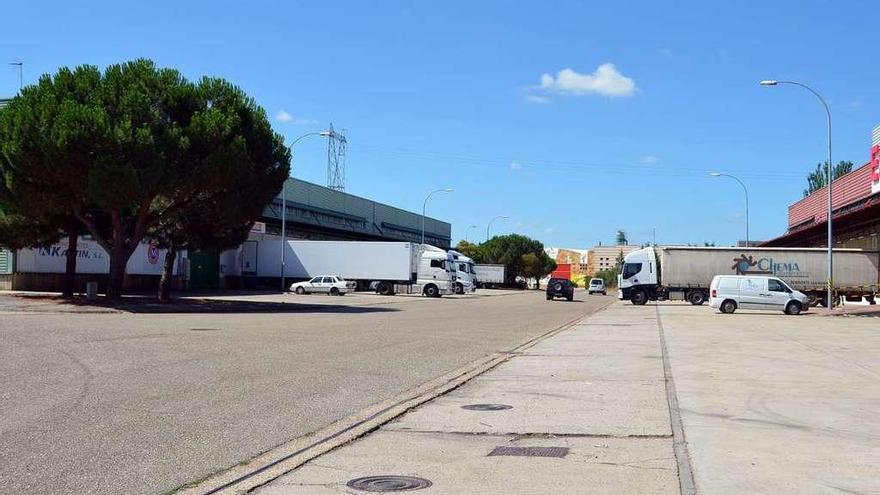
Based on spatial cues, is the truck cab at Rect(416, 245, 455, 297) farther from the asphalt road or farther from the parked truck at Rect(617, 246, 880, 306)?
the asphalt road

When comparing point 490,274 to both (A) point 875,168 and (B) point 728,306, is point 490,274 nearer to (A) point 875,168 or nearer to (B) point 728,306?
(A) point 875,168

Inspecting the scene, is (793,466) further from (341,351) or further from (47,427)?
(341,351)

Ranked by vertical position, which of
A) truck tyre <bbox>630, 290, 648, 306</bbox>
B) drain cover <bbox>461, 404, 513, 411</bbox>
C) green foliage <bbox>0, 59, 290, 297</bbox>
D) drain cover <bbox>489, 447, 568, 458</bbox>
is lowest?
drain cover <bbox>489, 447, 568, 458</bbox>

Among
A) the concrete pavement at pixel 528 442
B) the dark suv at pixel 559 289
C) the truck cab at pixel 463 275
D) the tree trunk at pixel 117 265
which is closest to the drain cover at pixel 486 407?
the concrete pavement at pixel 528 442

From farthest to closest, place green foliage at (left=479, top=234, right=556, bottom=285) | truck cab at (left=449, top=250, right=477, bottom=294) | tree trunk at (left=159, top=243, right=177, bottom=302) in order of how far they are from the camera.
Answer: green foliage at (left=479, top=234, right=556, bottom=285) < truck cab at (left=449, top=250, right=477, bottom=294) < tree trunk at (left=159, top=243, right=177, bottom=302)

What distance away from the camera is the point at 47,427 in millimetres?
8445

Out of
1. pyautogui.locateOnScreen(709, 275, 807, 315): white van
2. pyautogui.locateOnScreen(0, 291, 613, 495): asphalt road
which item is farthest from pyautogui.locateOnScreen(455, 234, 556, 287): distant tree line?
pyautogui.locateOnScreen(0, 291, 613, 495): asphalt road

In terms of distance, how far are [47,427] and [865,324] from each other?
Result: 29488 millimetres

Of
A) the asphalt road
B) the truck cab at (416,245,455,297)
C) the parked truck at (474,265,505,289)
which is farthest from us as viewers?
the parked truck at (474,265,505,289)

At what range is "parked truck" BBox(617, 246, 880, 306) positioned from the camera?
50.2m

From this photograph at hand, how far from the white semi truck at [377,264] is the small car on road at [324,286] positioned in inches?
96.1

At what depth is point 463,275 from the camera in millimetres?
66188

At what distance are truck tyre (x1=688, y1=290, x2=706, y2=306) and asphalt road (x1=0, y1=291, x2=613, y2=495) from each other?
101 ft

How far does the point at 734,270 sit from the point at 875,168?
9.98 m
